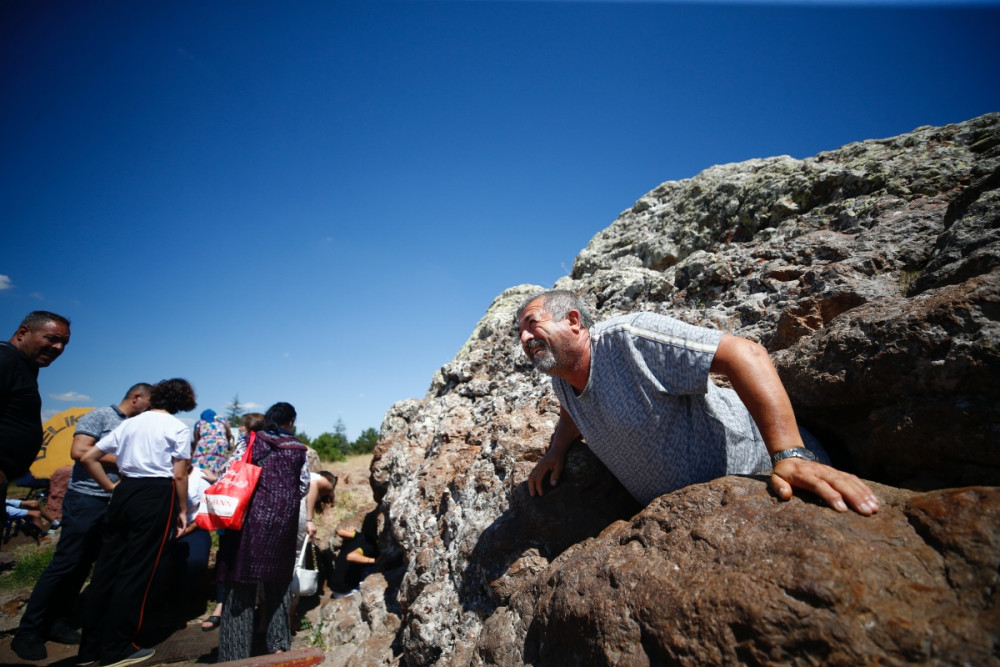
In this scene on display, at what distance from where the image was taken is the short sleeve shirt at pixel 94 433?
15.1ft

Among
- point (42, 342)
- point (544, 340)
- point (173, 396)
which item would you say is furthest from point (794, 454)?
point (173, 396)

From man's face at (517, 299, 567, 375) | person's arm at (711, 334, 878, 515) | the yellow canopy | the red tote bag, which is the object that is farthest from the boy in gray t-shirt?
the yellow canopy

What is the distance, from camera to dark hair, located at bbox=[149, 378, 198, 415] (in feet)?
15.4

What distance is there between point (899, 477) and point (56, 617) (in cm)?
764

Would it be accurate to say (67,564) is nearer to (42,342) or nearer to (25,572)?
(42,342)

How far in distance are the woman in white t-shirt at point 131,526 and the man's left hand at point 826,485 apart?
17.7 ft

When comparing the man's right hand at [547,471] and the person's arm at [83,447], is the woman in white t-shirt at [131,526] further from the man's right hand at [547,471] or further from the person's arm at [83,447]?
the man's right hand at [547,471]

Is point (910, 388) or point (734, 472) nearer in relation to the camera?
point (910, 388)

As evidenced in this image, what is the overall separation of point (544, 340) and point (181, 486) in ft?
14.9

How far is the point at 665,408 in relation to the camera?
2.29m

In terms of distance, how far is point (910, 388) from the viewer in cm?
215

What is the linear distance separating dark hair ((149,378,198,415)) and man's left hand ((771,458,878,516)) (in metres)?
5.68

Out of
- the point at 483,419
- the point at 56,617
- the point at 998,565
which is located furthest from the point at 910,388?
the point at 56,617

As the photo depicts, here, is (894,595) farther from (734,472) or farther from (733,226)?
(733,226)
